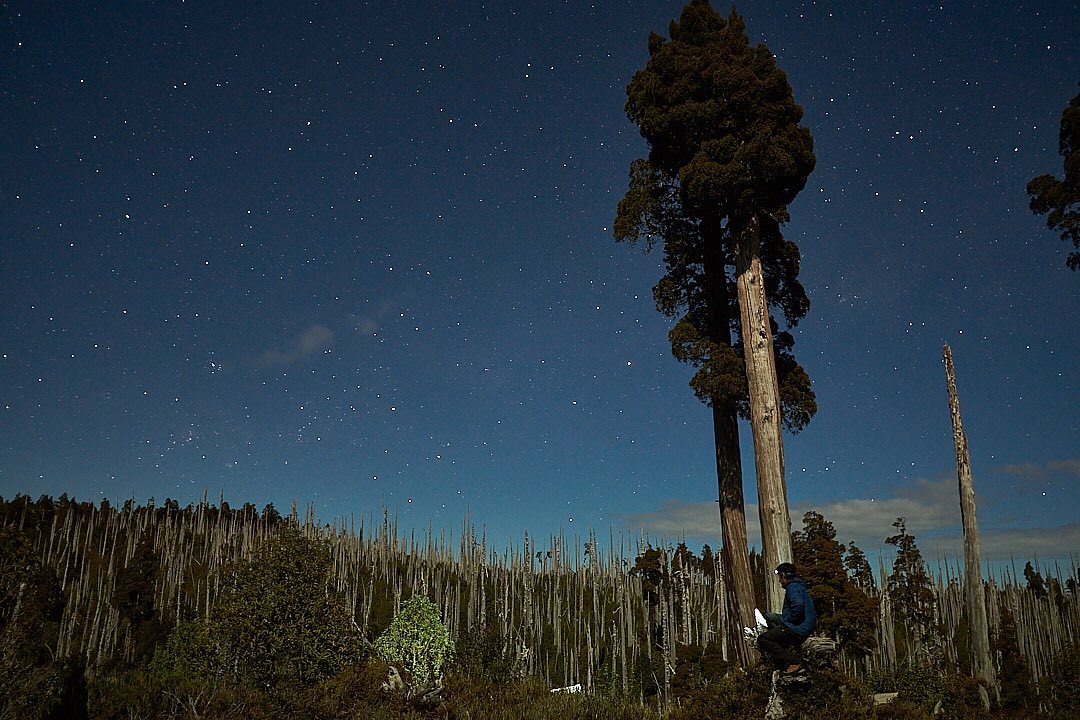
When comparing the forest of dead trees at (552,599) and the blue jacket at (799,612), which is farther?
the forest of dead trees at (552,599)

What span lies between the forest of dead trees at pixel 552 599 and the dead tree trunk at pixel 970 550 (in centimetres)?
846

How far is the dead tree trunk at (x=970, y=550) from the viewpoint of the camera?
16.0 m

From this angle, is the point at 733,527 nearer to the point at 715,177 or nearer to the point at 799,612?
the point at 799,612

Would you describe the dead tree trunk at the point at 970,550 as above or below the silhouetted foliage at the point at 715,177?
below

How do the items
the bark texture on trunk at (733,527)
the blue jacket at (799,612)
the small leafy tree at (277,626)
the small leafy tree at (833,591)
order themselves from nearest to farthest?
the blue jacket at (799,612) < the bark texture on trunk at (733,527) < the small leafy tree at (277,626) < the small leafy tree at (833,591)

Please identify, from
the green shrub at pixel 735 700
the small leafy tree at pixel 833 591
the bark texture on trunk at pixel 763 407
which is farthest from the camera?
the small leafy tree at pixel 833 591

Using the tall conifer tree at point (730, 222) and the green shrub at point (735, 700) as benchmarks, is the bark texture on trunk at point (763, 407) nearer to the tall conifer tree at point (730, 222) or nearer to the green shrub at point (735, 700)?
the tall conifer tree at point (730, 222)

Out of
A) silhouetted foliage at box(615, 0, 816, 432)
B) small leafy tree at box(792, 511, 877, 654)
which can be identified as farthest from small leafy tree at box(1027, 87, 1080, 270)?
small leafy tree at box(792, 511, 877, 654)

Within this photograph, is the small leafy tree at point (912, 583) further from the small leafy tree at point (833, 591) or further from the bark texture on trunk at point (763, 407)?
the bark texture on trunk at point (763, 407)

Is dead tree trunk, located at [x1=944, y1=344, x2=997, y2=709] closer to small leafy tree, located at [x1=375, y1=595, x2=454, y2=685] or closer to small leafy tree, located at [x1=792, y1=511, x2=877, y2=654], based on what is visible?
small leafy tree, located at [x1=375, y1=595, x2=454, y2=685]

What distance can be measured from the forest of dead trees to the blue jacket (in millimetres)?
4143

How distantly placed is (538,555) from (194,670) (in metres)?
84.6

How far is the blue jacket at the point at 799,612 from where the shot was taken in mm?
7656

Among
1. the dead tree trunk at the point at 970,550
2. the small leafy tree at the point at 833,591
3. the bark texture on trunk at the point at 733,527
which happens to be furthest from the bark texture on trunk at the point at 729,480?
the small leafy tree at the point at 833,591
